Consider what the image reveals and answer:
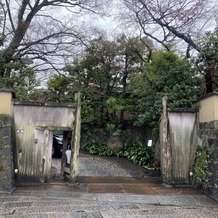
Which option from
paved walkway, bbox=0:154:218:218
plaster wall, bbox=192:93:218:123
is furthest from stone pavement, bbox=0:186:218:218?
plaster wall, bbox=192:93:218:123

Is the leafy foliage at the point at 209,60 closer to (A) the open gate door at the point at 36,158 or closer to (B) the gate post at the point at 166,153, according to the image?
(B) the gate post at the point at 166,153

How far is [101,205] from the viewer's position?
6.67 m

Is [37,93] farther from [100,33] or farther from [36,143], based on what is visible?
[36,143]

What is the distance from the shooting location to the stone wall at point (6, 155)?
7.82 meters

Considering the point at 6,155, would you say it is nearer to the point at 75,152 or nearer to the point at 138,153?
the point at 75,152

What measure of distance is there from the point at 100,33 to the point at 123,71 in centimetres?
269

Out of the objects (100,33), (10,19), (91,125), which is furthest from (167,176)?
(10,19)

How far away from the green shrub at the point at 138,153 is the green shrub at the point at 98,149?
2.12 ft

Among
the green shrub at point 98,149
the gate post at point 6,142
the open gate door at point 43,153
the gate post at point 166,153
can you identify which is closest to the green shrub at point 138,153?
the green shrub at point 98,149

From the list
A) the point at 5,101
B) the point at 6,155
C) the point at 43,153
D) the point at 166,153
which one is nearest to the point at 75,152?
the point at 43,153

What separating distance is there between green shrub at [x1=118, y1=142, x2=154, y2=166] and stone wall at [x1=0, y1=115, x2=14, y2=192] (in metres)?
6.75

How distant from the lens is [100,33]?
17.0 meters

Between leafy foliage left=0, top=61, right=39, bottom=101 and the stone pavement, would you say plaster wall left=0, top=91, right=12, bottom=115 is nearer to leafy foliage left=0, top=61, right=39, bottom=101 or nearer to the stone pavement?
the stone pavement

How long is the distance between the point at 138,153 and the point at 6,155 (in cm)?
755
